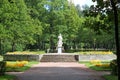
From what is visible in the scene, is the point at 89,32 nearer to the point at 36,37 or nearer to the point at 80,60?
the point at 36,37

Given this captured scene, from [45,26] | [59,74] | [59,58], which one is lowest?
[59,74]

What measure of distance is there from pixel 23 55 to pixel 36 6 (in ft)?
84.5

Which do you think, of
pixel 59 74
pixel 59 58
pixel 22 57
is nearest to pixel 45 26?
pixel 59 58

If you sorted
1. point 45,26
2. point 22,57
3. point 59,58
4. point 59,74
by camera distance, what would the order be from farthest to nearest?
1. point 45,26
2. point 59,58
3. point 22,57
4. point 59,74

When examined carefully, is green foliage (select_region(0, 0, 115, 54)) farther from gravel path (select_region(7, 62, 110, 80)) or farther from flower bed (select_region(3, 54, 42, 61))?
gravel path (select_region(7, 62, 110, 80))

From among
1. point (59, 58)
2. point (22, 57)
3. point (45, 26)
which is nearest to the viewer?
point (22, 57)

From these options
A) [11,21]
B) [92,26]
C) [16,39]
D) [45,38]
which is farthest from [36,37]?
[92,26]

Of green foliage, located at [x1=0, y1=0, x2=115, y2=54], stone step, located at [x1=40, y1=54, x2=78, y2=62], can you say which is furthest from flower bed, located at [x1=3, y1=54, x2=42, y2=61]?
green foliage, located at [x1=0, y1=0, x2=115, y2=54]

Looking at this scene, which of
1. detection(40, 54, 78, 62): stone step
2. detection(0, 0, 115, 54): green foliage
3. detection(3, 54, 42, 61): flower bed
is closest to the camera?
detection(3, 54, 42, 61): flower bed

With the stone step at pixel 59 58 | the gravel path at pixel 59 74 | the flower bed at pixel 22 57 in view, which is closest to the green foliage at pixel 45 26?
the flower bed at pixel 22 57

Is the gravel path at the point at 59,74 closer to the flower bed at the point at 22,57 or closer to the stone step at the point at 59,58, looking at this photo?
the flower bed at the point at 22,57

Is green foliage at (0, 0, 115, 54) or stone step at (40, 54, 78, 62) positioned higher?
green foliage at (0, 0, 115, 54)

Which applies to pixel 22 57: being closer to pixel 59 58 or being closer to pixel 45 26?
pixel 59 58

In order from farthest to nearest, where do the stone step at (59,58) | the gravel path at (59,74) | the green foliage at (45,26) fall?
1. the green foliage at (45,26)
2. the stone step at (59,58)
3. the gravel path at (59,74)
